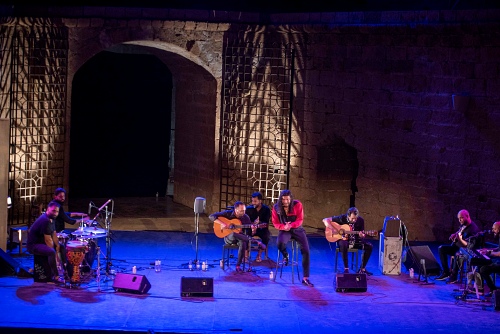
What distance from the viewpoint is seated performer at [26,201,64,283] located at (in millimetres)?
13266

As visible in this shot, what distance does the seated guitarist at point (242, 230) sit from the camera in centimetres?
1445

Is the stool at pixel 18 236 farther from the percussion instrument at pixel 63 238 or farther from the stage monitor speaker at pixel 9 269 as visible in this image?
the percussion instrument at pixel 63 238

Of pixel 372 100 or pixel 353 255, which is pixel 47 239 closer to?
pixel 353 255

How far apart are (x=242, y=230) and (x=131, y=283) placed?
2.35m

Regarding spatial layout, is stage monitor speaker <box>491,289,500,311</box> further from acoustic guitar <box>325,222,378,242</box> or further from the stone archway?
the stone archway

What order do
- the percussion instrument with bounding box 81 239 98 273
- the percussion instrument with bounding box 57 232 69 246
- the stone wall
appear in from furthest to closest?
the stone wall → the percussion instrument with bounding box 81 239 98 273 → the percussion instrument with bounding box 57 232 69 246

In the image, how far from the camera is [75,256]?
1327 centimetres

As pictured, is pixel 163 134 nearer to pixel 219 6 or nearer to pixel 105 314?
pixel 219 6

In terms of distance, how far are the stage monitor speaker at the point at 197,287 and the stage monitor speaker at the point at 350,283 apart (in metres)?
1.90

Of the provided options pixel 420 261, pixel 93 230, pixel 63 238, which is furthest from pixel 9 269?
pixel 420 261

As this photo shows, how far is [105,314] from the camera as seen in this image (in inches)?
476

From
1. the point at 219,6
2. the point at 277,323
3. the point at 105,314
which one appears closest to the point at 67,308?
the point at 105,314

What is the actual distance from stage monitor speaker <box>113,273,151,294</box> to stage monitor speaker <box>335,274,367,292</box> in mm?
2828

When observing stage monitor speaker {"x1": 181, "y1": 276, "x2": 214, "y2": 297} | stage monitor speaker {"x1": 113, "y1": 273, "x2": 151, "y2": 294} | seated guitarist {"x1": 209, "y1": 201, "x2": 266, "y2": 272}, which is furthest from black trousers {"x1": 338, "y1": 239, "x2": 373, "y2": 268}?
stage monitor speaker {"x1": 113, "y1": 273, "x2": 151, "y2": 294}
